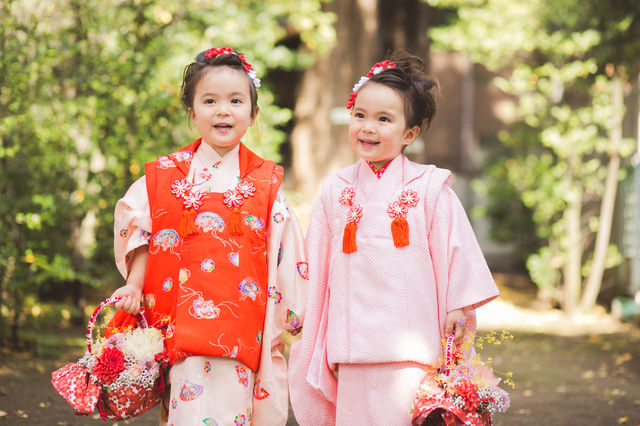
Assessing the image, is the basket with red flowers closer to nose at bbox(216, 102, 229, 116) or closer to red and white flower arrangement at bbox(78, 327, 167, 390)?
red and white flower arrangement at bbox(78, 327, 167, 390)

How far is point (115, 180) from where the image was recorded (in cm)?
638

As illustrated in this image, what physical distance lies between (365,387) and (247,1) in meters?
5.59

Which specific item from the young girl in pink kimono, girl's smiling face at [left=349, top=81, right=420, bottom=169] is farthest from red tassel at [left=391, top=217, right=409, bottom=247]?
girl's smiling face at [left=349, top=81, right=420, bottom=169]

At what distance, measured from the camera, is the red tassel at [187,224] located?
2936mm

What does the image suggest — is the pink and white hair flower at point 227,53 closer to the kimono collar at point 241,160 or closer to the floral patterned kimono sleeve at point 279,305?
the kimono collar at point 241,160

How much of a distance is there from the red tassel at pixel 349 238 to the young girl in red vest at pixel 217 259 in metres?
0.20

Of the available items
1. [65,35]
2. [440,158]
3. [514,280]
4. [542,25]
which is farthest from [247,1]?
[440,158]

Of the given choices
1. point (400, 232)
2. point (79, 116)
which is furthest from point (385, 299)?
point (79, 116)

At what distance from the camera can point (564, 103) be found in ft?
28.7

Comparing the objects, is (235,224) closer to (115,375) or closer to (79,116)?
(115,375)

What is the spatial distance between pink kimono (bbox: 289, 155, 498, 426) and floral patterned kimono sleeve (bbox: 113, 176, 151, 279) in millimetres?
676

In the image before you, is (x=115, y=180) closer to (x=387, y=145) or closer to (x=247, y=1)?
(x=247, y=1)

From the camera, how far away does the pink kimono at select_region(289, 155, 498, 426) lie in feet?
9.73

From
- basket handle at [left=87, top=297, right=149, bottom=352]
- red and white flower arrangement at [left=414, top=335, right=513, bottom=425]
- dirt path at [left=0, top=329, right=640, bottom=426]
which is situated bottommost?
dirt path at [left=0, top=329, right=640, bottom=426]
